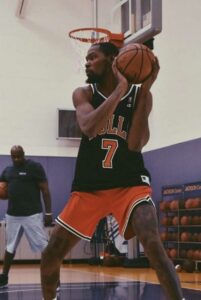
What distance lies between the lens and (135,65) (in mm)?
3645

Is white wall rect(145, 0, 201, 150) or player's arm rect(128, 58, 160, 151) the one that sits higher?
white wall rect(145, 0, 201, 150)

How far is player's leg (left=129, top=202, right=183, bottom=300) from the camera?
3102 millimetres

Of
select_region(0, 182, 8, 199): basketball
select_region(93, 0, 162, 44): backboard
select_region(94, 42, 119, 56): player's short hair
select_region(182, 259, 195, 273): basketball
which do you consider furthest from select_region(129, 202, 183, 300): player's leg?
select_region(182, 259, 195, 273): basketball

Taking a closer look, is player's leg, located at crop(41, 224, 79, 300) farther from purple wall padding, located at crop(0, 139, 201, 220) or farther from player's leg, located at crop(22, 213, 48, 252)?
purple wall padding, located at crop(0, 139, 201, 220)

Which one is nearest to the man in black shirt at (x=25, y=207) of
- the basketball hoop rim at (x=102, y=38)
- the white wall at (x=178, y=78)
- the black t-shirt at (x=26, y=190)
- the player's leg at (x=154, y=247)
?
the black t-shirt at (x=26, y=190)

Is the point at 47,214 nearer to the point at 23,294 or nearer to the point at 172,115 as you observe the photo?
the point at 23,294

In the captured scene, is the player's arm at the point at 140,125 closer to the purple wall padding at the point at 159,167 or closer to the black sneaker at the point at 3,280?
the black sneaker at the point at 3,280

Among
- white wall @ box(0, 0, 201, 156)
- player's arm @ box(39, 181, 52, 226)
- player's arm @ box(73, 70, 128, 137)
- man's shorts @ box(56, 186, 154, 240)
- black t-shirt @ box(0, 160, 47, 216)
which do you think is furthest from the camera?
white wall @ box(0, 0, 201, 156)

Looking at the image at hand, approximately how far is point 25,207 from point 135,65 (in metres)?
4.38

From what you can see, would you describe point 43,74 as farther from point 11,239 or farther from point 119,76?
point 119,76

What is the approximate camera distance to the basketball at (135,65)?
12.0 feet

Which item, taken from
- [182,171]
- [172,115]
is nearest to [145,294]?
[182,171]

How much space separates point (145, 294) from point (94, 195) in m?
3.15

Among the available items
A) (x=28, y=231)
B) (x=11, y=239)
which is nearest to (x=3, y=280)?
(x=11, y=239)
